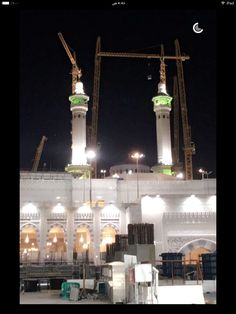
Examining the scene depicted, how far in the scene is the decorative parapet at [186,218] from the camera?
34469 millimetres

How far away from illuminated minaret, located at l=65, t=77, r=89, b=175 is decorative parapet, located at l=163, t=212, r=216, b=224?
1423 cm

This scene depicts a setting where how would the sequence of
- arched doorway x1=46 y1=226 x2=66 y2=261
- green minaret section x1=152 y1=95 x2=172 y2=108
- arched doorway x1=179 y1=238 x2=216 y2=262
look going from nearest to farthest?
arched doorway x1=179 y1=238 x2=216 y2=262
arched doorway x1=46 y1=226 x2=66 y2=261
green minaret section x1=152 y1=95 x2=172 y2=108

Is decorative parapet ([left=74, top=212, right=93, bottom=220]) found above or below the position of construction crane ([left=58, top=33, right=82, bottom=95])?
below

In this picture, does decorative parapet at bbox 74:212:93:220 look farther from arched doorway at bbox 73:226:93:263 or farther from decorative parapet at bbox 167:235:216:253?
decorative parapet at bbox 167:235:216:253

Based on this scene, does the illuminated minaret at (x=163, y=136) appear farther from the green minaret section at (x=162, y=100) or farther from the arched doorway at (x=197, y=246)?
the arched doorway at (x=197, y=246)

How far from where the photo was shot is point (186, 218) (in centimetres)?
3472

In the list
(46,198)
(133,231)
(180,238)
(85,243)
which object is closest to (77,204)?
(46,198)

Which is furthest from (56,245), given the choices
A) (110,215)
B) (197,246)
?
(197,246)

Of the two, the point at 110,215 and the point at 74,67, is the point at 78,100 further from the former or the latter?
the point at 110,215

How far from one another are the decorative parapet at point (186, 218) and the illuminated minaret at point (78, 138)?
14.2 m

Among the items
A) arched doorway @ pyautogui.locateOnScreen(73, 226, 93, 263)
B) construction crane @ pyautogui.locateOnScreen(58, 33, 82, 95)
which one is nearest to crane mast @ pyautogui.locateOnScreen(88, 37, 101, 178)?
construction crane @ pyautogui.locateOnScreen(58, 33, 82, 95)

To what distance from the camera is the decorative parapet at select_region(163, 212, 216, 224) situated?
1357 inches

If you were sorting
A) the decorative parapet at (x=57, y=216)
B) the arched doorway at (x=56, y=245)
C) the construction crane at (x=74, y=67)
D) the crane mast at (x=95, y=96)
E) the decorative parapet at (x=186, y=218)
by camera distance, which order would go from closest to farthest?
the decorative parapet at (x=186, y=218) < the arched doorway at (x=56, y=245) < the decorative parapet at (x=57, y=216) < the construction crane at (x=74, y=67) < the crane mast at (x=95, y=96)

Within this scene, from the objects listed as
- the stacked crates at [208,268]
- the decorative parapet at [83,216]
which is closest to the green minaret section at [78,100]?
the decorative parapet at [83,216]
